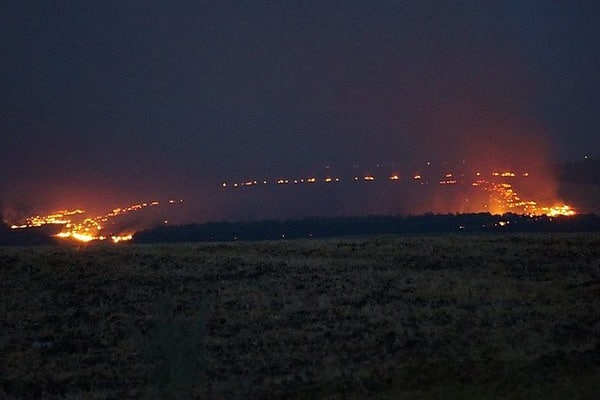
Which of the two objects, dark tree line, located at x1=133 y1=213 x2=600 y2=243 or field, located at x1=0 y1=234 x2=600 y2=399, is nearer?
field, located at x1=0 y1=234 x2=600 y2=399

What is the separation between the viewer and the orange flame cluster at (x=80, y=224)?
50.1 meters

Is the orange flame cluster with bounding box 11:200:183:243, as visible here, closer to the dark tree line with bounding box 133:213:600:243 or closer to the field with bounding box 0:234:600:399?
the dark tree line with bounding box 133:213:600:243

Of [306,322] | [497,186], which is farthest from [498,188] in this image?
[306,322]

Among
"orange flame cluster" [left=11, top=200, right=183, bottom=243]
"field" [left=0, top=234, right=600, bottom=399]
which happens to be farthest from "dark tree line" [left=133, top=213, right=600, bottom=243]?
"field" [left=0, top=234, right=600, bottom=399]

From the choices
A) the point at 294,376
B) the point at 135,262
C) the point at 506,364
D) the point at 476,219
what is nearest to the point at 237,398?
the point at 294,376

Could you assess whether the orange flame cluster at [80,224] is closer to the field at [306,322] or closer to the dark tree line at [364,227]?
the dark tree line at [364,227]

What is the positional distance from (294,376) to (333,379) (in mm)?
763

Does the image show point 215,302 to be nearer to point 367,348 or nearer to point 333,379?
point 367,348

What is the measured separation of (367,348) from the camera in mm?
13672

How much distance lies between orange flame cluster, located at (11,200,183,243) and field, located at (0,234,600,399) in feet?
81.5

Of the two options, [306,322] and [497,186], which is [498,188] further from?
[306,322]

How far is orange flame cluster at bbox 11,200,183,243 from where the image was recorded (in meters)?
50.1

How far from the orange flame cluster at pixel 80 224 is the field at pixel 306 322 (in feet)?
81.5

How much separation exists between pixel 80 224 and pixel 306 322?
47206mm
